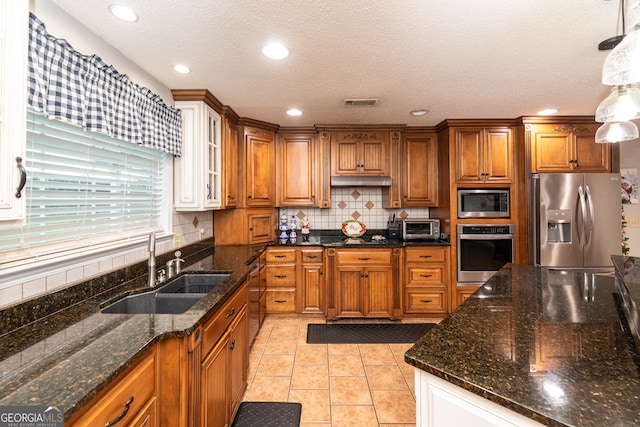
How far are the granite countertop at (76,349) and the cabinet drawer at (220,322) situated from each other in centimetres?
6

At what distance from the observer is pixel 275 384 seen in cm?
217

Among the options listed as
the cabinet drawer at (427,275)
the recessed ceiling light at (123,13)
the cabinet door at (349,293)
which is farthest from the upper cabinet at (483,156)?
the recessed ceiling light at (123,13)

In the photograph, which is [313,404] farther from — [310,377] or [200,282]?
[200,282]

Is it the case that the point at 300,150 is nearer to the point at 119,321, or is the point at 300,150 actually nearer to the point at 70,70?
the point at 70,70

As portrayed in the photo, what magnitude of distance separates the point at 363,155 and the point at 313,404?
262 centimetres

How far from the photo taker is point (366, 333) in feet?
9.93

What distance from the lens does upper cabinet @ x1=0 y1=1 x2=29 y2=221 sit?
88 centimetres

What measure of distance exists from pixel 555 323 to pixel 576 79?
2148 millimetres

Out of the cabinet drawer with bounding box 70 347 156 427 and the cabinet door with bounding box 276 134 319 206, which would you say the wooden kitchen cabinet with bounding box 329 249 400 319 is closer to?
the cabinet door with bounding box 276 134 319 206

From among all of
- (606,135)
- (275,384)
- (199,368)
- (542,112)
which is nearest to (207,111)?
(199,368)

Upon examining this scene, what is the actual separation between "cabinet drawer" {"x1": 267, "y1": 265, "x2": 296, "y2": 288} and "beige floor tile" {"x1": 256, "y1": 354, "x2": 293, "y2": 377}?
34.2 inches

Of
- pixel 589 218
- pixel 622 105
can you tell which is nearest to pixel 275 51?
pixel 622 105

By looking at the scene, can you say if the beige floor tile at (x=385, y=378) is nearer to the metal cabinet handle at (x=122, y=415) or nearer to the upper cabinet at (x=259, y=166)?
the metal cabinet handle at (x=122, y=415)

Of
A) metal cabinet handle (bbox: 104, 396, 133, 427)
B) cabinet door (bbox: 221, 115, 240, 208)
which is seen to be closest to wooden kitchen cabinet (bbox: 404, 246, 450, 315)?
cabinet door (bbox: 221, 115, 240, 208)
